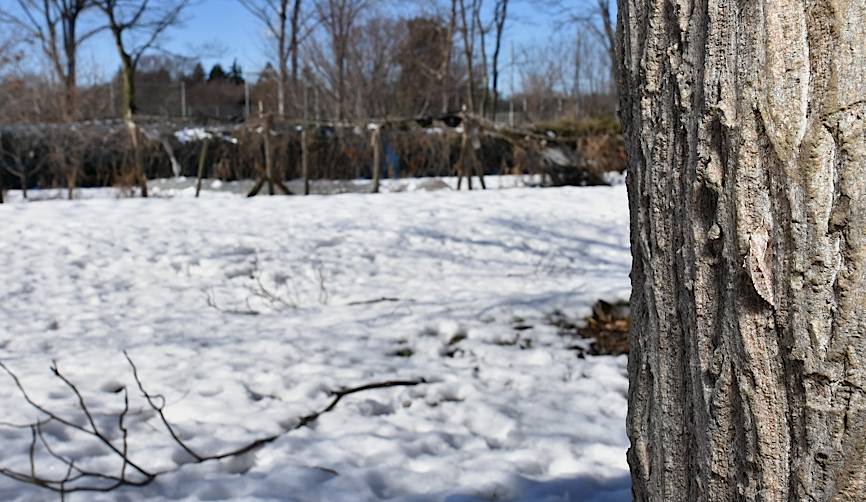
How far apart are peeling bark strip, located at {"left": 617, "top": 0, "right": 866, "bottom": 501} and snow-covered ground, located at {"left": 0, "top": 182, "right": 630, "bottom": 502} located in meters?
1.34

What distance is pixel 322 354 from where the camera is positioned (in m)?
3.55

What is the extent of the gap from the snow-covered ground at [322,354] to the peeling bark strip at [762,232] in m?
1.34

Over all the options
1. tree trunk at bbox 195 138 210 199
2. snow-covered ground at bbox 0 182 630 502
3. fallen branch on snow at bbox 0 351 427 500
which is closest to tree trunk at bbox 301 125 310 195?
tree trunk at bbox 195 138 210 199

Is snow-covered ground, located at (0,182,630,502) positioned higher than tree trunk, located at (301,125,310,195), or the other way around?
tree trunk, located at (301,125,310,195)

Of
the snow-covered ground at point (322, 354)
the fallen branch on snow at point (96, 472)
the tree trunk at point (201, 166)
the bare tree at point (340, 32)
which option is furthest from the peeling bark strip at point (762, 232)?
the bare tree at point (340, 32)

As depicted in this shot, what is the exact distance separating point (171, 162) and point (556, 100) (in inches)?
999

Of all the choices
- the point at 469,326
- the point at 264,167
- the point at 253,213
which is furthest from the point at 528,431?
the point at 264,167

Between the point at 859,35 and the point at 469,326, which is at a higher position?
the point at 859,35

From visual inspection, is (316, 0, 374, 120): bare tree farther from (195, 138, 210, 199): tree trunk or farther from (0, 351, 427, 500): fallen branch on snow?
(0, 351, 427, 500): fallen branch on snow

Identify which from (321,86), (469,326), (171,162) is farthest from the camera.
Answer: (321,86)

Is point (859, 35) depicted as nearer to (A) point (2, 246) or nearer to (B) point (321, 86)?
(A) point (2, 246)

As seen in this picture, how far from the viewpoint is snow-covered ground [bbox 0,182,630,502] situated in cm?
237

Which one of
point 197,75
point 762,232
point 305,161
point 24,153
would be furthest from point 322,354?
point 197,75

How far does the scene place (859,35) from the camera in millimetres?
831
